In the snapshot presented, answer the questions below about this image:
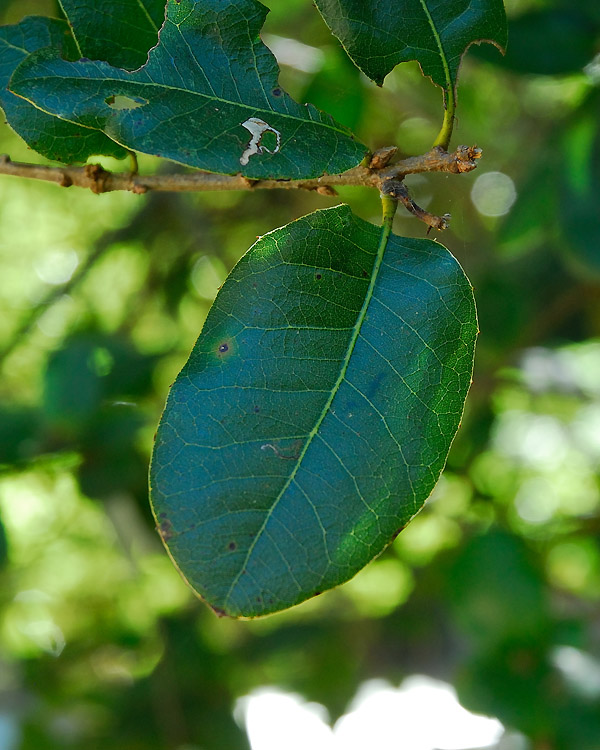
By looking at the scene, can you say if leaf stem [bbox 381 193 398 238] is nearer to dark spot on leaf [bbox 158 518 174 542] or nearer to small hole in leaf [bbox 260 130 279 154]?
small hole in leaf [bbox 260 130 279 154]

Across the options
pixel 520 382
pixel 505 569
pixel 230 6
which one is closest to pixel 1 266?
pixel 520 382

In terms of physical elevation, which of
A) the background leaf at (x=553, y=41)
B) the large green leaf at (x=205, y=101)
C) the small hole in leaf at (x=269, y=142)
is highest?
the large green leaf at (x=205, y=101)

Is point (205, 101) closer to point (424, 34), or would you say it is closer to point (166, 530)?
point (424, 34)

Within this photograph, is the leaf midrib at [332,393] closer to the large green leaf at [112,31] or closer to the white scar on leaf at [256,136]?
the white scar on leaf at [256,136]

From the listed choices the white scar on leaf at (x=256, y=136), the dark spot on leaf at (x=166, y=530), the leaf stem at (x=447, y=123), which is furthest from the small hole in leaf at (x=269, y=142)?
the dark spot on leaf at (x=166, y=530)

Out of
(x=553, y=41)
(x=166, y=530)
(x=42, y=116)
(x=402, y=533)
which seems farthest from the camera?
(x=402, y=533)

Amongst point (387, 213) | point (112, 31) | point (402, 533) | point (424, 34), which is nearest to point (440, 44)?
point (424, 34)
